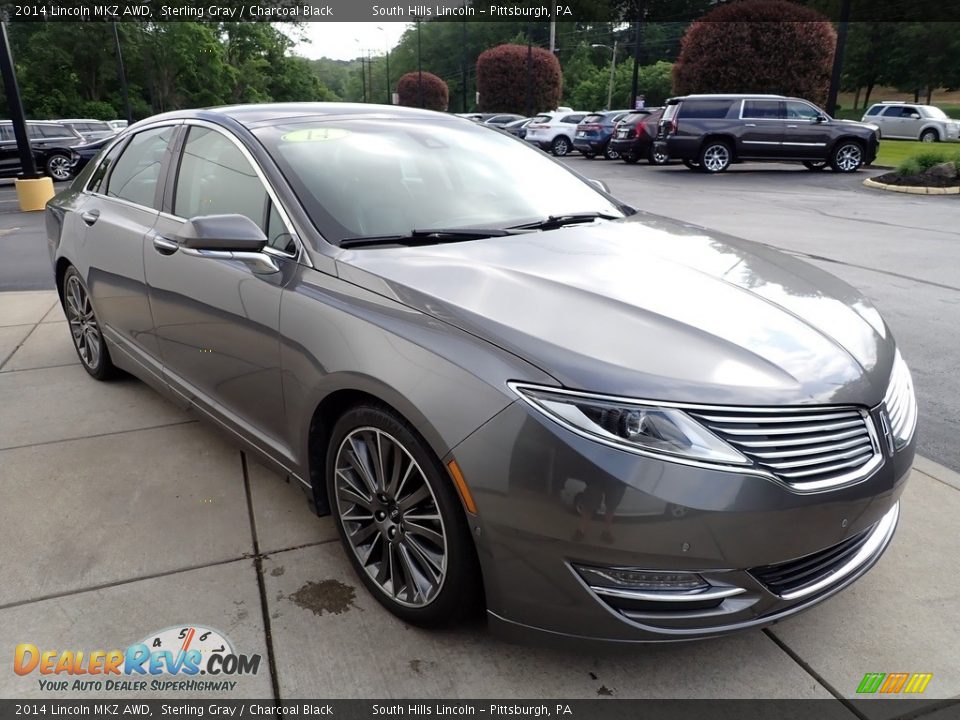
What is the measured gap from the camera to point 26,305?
6672 millimetres

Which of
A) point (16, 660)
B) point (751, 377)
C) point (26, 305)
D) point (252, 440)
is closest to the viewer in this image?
point (751, 377)

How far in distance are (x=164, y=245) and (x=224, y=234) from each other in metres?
0.86

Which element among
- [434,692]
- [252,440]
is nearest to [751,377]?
[434,692]

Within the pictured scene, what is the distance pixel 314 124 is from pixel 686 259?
167cm

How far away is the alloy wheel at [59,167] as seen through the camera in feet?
62.7

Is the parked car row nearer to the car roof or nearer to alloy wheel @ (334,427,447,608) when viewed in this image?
the car roof

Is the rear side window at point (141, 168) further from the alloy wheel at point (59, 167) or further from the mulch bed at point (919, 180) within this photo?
the alloy wheel at point (59, 167)

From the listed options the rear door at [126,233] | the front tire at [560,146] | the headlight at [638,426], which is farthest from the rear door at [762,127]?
the headlight at [638,426]

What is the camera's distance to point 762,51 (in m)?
23.1

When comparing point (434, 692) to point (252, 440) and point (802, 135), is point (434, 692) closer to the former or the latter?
point (252, 440)

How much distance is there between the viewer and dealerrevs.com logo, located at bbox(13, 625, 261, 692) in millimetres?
2223

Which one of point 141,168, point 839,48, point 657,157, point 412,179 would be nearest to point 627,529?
point 412,179

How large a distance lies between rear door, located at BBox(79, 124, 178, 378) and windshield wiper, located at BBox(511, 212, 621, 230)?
5.90ft

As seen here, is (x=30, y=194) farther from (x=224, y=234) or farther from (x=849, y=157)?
(x=849, y=157)
